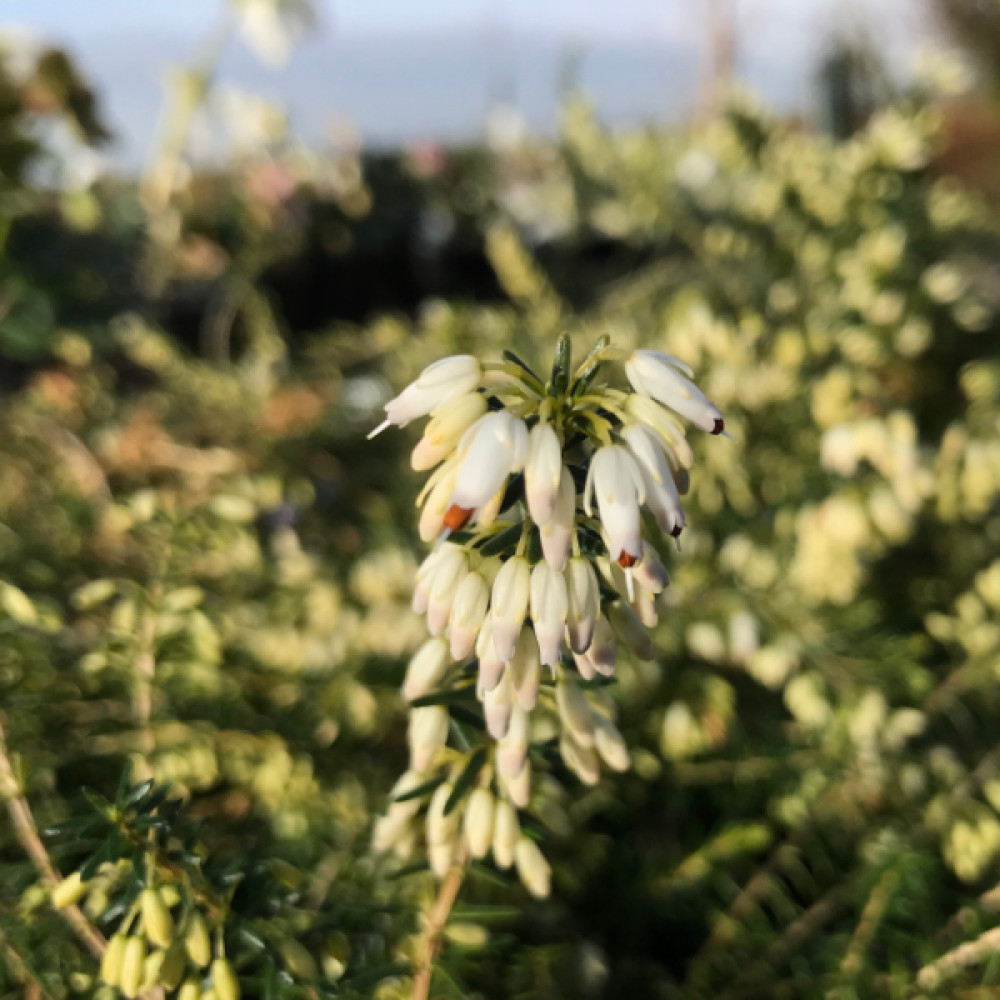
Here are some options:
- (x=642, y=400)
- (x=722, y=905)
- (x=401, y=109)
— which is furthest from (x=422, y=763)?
(x=401, y=109)

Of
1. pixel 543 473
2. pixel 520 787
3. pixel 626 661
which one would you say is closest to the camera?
pixel 543 473

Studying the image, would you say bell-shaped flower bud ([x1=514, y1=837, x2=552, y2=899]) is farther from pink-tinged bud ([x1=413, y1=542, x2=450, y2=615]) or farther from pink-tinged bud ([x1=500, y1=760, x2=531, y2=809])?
pink-tinged bud ([x1=413, y1=542, x2=450, y2=615])

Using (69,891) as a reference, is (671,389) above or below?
above

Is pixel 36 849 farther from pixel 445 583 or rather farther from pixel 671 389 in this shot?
pixel 671 389

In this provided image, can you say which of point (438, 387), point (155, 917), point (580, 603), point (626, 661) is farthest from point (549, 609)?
point (626, 661)

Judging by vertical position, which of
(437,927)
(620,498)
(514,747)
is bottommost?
(437,927)

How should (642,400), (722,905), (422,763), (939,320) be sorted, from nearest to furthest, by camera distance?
(642,400)
(422,763)
(722,905)
(939,320)

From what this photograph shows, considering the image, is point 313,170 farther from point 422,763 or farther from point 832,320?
point 422,763

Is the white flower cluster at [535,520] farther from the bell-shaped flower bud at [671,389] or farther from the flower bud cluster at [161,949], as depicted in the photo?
the flower bud cluster at [161,949]
